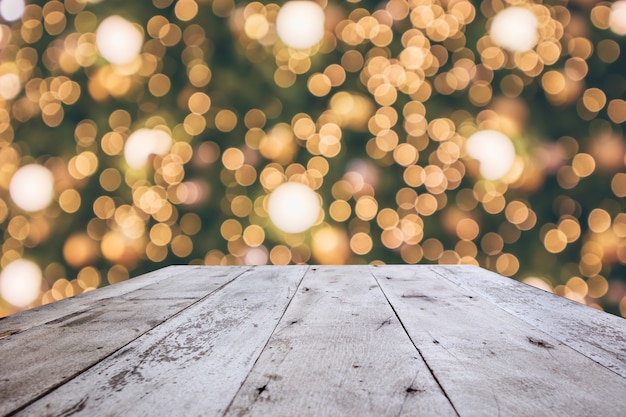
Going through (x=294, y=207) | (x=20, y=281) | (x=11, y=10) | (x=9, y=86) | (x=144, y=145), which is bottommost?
(x=20, y=281)

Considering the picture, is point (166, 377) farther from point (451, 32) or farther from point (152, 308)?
→ point (451, 32)

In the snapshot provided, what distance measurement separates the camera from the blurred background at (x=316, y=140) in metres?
1.21

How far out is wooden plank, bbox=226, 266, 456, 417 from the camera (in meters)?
0.28

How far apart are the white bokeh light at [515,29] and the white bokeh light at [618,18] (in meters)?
0.22

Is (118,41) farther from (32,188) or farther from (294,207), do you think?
(294,207)

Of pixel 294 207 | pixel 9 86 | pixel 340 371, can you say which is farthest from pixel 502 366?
pixel 9 86

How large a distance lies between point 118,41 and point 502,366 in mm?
1442

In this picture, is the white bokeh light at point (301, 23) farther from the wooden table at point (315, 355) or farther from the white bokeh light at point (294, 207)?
the wooden table at point (315, 355)

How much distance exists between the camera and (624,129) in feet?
3.90

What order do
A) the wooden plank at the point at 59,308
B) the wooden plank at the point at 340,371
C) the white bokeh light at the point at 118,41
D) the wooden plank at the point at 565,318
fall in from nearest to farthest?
the wooden plank at the point at 340,371 → the wooden plank at the point at 565,318 → the wooden plank at the point at 59,308 → the white bokeh light at the point at 118,41

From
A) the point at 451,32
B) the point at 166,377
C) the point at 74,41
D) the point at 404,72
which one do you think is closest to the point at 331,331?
the point at 166,377

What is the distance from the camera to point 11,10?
1.37 metres

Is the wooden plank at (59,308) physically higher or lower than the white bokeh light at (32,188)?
lower

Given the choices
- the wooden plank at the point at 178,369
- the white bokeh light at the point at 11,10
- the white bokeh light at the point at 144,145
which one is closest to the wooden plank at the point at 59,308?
the wooden plank at the point at 178,369
